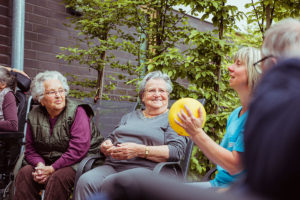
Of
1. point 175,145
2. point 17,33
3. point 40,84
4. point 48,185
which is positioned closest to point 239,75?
point 175,145

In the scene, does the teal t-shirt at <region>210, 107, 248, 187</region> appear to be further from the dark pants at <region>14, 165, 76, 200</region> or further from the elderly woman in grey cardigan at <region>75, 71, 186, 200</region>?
the dark pants at <region>14, 165, 76, 200</region>

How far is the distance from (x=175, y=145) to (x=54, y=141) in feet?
3.16

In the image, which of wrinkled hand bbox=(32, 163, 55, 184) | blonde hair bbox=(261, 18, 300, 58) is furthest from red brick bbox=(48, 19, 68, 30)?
blonde hair bbox=(261, 18, 300, 58)

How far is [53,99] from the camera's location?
2461 millimetres

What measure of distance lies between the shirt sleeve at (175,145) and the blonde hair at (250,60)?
78 cm

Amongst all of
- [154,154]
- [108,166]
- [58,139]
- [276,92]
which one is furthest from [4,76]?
[276,92]

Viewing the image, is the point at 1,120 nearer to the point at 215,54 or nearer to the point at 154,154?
the point at 154,154

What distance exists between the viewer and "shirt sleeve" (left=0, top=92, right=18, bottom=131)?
2.58 metres

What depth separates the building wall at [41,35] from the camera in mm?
4188

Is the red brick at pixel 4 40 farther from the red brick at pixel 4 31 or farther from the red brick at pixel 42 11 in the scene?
the red brick at pixel 42 11

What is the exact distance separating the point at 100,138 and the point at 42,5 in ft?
9.31

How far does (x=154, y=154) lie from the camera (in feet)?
6.87

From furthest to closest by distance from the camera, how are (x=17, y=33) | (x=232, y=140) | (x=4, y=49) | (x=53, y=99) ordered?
(x=4, y=49), (x=17, y=33), (x=53, y=99), (x=232, y=140)

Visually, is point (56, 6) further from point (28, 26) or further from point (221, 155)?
point (221, 155)
